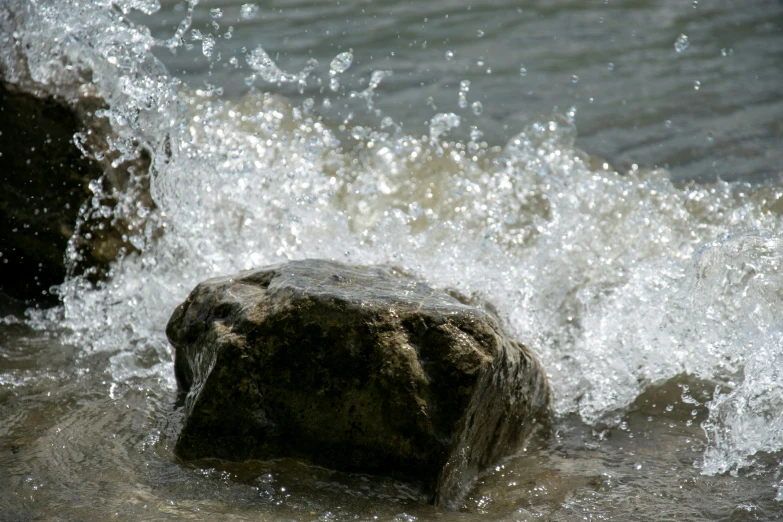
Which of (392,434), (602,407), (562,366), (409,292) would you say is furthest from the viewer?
(562,366)

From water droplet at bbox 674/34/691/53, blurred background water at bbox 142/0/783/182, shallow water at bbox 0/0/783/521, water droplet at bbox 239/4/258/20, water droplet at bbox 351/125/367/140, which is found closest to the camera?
shallow water at bbox 0/0/783/521

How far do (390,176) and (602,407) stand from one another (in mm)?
2649

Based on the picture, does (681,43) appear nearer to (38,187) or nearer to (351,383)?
(38,187)

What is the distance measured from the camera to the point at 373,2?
26.4 feet

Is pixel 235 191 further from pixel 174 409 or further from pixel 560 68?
pixel 560 68

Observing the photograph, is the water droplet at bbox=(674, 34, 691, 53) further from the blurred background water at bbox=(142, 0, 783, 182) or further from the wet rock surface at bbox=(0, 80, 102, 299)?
the wet rock surface at bbox=(0, 80, 102, 299)

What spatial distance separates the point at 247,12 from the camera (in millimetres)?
7785

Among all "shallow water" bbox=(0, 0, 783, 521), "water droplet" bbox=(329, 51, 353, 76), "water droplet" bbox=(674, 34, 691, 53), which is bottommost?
"shallow water" bbox=(0, 0, 783, 521)

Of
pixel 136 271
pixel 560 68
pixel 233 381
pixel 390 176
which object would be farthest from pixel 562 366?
pixel 560 68

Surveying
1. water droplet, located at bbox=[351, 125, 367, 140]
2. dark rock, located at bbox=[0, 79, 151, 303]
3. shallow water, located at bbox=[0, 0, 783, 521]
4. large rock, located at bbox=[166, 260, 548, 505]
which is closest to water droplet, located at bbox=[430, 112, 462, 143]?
shallow water, located at bbox=[0, 0, 783, 521]

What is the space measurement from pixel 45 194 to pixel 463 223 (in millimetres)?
2306

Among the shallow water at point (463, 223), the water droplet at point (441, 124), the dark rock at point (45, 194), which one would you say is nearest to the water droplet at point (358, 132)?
the shallow water at point (463, 223)

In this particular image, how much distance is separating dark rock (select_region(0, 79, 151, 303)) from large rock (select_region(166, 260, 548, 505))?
161 cm

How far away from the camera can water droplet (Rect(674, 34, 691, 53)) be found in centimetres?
745
